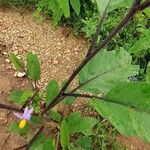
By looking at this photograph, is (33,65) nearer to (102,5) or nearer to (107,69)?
(107,69)

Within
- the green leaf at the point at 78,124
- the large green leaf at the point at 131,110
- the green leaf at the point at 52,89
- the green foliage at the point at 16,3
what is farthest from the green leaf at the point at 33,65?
the green foliage at the point at 16,3

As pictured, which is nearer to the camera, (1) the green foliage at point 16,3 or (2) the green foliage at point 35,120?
(2) the green foliage at point 35,120

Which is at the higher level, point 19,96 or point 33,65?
point 33,65

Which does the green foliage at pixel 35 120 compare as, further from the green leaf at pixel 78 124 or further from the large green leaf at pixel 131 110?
the large green leaf at pixel 131 110

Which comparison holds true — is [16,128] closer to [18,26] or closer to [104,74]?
[104,74]

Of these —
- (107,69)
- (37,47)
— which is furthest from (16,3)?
(107,69)

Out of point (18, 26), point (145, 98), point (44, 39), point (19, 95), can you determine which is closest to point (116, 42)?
point (44, 39)
